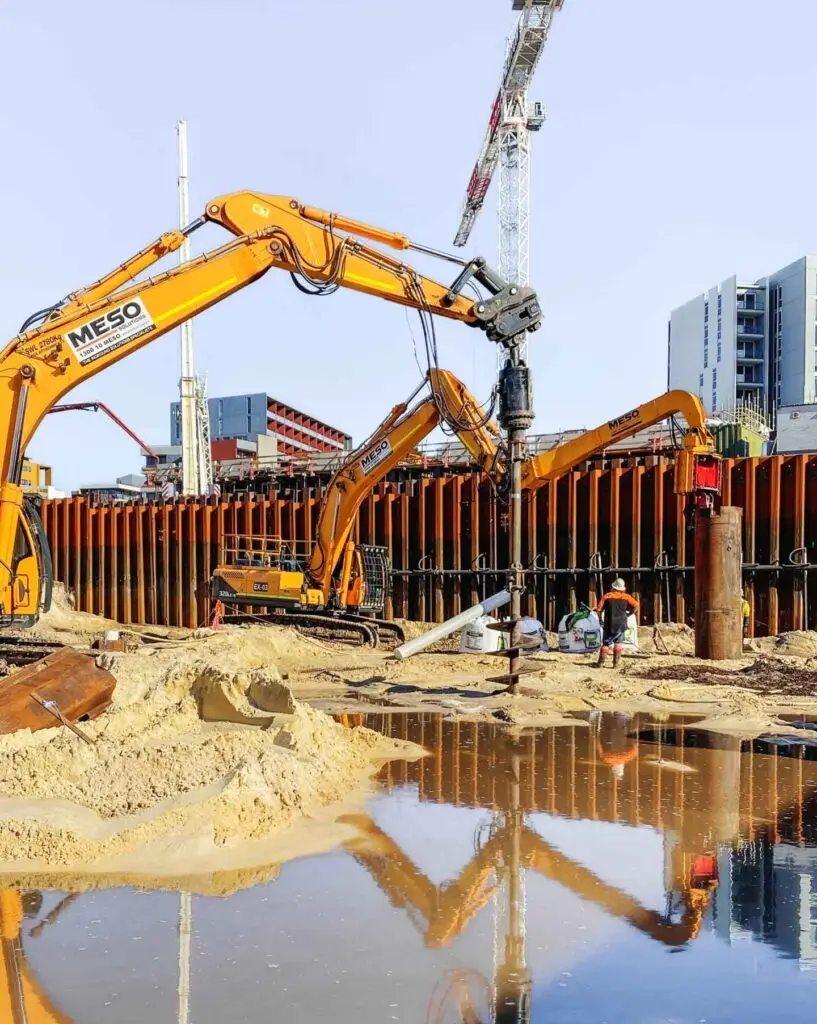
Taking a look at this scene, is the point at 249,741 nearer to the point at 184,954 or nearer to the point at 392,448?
the point at 184,954

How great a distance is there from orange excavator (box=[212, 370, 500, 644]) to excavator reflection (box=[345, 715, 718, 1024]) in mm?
10515

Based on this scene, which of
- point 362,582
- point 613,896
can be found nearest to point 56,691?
point 613,896

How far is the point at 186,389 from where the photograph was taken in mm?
33781

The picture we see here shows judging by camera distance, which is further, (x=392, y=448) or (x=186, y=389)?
(x=186, y=389)

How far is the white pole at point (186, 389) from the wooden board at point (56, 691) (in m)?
24.7

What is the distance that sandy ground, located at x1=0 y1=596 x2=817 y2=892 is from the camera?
233 inches

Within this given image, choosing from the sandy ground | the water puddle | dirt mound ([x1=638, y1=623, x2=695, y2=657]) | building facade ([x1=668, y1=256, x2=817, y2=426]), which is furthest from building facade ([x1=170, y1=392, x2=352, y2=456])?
the water puddle

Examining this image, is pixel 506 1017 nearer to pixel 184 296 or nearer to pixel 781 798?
pixel 781 798

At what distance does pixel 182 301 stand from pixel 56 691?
5958 millimetres

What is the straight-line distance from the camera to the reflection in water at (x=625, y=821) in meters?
4.99

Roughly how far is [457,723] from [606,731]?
167 centimetres

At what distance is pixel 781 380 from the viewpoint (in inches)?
2653

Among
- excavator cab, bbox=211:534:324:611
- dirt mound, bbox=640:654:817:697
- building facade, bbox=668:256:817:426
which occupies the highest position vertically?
building facade, bbox=668:256:817:426

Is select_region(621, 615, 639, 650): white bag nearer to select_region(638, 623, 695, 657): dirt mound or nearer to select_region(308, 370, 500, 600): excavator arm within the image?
select_region(638, 623, 695, 657): dirt mound
